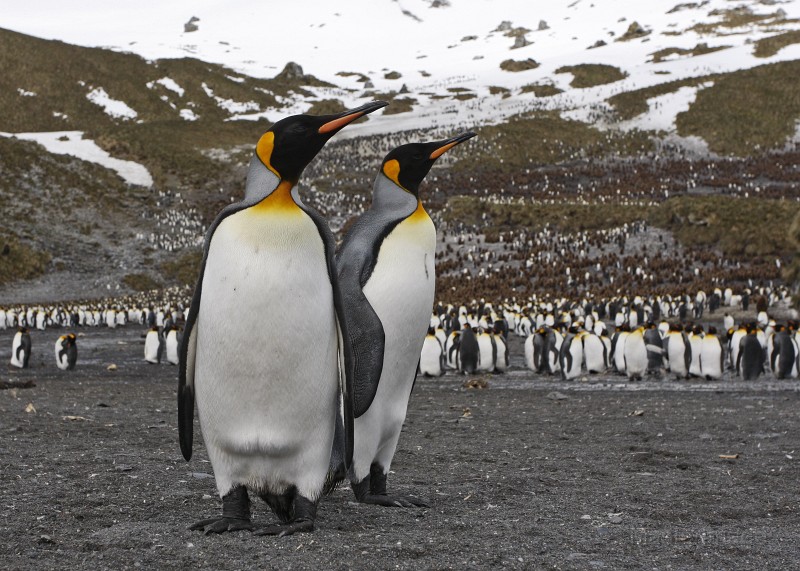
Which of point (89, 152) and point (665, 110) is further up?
point (665, 110)

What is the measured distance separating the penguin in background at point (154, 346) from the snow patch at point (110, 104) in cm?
6650

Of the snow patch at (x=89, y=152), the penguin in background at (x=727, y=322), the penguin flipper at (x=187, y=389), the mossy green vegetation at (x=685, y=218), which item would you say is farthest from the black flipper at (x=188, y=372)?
the snow patch at (x=89, y=152)

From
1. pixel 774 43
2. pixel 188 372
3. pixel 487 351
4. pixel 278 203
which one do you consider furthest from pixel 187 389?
pixel 774 43

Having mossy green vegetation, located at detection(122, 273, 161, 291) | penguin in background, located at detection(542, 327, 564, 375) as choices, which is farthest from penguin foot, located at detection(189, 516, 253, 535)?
mossy green vegetation, located at detection(122, 273, 161, 291)

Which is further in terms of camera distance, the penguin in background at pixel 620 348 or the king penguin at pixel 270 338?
the penguin in background at pixel 620 348

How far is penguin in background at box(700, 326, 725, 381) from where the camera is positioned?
1305cm

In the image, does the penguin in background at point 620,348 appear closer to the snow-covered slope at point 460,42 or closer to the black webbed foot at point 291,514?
→ the black webbed foot at point 291,514

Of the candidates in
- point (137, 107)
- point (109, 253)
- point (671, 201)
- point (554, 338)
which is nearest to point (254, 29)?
point (137, 107)

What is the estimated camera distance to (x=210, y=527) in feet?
10.5

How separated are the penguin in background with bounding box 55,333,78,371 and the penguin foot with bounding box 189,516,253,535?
1284 centimetres

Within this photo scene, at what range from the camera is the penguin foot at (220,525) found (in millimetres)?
3197

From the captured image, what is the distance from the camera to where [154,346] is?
55.7 feet

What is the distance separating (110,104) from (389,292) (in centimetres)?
8377

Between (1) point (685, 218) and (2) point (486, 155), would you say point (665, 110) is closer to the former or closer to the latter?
(2) point (486, 155)
